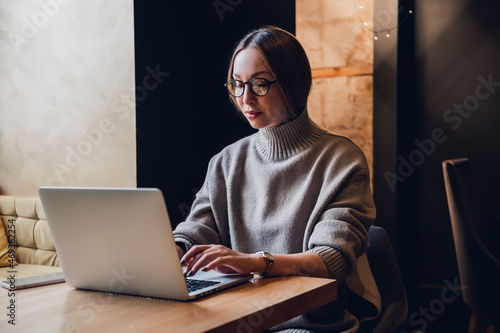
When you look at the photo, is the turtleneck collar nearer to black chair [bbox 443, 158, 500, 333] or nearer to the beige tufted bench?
black chair [bbox 443, 158, 500, 333]

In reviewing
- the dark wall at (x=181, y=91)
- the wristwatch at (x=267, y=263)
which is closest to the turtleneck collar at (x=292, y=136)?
the wristwatch at (x=267, y=263)

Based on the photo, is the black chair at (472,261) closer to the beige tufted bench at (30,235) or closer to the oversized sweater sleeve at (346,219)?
the oversized sweater sleeve at (346,219)

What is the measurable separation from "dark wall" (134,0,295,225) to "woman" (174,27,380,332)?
473 mm

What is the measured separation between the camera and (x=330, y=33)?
12.7ft

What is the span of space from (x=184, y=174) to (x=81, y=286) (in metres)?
1.03

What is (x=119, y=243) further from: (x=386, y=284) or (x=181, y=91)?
(x=181, y=91)

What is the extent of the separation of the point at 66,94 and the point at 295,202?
160 centimetres

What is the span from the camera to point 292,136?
1.61 m

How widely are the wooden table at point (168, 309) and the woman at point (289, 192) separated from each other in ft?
0.49

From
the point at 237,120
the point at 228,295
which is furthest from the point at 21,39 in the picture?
the point at 228,295

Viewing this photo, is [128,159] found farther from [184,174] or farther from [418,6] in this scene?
[418,6]

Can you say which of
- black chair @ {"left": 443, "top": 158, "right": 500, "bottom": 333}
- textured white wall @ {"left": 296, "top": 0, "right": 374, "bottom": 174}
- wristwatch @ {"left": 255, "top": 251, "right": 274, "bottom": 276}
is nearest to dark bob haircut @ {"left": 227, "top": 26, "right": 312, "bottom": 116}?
wristwatch @ {"left": 255, "top": 251, "right": 274, "bottom": 276}

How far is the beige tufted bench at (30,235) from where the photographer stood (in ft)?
8.66

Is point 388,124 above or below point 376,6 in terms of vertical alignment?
below
